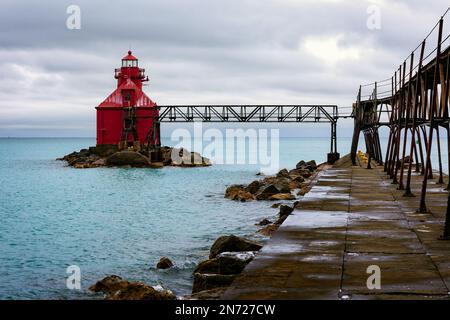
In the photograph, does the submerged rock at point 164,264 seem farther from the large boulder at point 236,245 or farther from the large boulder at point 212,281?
the large boulder at point 212,281

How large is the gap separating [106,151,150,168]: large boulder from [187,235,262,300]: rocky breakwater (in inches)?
1846

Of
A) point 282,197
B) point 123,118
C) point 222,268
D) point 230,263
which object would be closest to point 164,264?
point 222,268

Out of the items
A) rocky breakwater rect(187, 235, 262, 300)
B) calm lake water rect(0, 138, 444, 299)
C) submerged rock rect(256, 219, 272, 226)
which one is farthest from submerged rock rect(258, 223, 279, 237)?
rocky breakwater rect(187, 235, 262, 300)

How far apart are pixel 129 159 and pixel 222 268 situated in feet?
164

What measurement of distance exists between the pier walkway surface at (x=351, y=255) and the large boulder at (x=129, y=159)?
146ft

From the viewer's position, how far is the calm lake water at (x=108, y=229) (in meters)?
15.8

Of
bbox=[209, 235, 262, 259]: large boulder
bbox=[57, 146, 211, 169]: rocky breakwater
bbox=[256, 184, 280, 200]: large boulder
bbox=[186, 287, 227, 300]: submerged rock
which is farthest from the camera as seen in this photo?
bbox=[57, 146, 211, 169]: rocky breakwater

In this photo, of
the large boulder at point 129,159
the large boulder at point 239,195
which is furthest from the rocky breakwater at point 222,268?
the large boulder at point 129,159

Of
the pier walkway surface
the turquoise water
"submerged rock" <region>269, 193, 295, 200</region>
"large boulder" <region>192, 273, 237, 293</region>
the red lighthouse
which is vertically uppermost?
the red lighthouse

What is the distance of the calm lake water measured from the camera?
15.8 meters

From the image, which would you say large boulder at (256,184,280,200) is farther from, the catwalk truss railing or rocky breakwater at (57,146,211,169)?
rocky breakwater at (57,146,211,169)
